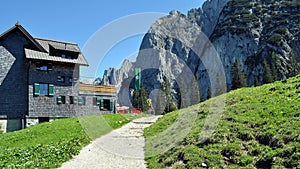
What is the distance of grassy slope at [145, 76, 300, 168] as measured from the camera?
28.2 feet

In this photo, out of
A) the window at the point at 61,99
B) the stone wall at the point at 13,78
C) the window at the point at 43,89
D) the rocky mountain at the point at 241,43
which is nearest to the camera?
the stone wall at the point at 13,78

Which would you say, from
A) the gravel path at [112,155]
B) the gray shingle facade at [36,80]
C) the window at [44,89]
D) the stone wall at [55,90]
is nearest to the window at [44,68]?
the gray shingle facade at [36,80]

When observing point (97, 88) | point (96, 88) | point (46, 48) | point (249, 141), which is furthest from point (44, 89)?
point (249, 141)

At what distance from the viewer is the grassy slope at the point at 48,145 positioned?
1180cm

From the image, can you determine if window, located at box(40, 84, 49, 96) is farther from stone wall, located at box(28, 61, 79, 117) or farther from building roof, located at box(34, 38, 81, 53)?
building roof, located at box(34, 38, 81, 53)

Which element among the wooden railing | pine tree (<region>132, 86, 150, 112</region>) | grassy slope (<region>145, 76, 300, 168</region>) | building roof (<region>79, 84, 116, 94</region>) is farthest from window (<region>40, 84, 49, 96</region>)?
pine tree (<region>132, 86, 150, 112</region>)

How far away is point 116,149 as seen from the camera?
14945mm

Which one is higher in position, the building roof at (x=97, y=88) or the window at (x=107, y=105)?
the building roof at (x=97, y=88)

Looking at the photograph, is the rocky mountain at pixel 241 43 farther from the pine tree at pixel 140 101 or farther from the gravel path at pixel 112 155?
the gravel path at pixel 112 155

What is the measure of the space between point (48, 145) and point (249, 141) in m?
11.6

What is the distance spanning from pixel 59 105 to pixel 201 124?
23588mm

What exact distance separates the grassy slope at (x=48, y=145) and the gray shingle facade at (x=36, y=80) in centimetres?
844

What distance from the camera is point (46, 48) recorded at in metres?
32.6

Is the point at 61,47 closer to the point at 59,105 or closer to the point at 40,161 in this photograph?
the point at 59,105
